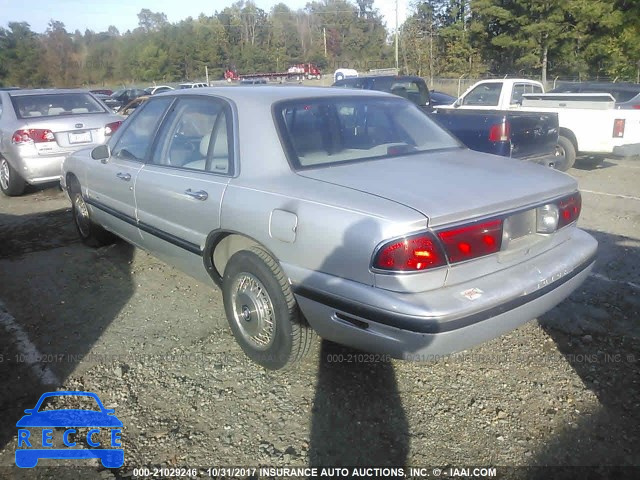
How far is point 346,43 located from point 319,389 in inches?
3332

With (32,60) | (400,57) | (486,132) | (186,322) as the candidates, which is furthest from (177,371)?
(32,60)

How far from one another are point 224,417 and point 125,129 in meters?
2.85

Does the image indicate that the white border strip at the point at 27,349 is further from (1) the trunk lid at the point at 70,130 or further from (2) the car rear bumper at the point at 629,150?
(2) the car rear bumper at the point at 629,150

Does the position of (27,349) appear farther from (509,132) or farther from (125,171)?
(509,132)

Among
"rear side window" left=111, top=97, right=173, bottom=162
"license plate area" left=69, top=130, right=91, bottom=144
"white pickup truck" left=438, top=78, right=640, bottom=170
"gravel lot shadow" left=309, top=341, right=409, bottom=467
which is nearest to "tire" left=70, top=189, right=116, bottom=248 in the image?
"rear side window" left=111, top=97, right=173, bottom=162

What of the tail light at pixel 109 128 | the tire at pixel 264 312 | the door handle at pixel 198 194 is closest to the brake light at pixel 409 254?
the tire at pixel 264 312

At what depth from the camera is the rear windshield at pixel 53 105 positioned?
7.79 m

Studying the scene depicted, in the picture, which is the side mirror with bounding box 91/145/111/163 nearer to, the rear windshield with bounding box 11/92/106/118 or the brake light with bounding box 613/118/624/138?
A: the rear windshield with bounding box 11/92/106/118

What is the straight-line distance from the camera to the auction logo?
8.32ft

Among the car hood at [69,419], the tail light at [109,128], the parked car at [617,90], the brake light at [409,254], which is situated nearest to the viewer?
the brake light at [409,254]

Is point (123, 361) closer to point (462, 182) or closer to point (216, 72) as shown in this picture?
point (462, 182)

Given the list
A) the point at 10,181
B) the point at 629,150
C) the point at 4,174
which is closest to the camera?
the point at 10,181

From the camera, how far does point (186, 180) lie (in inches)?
137

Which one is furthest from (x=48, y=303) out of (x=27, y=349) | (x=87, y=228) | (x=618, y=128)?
(x=618, y=128)
